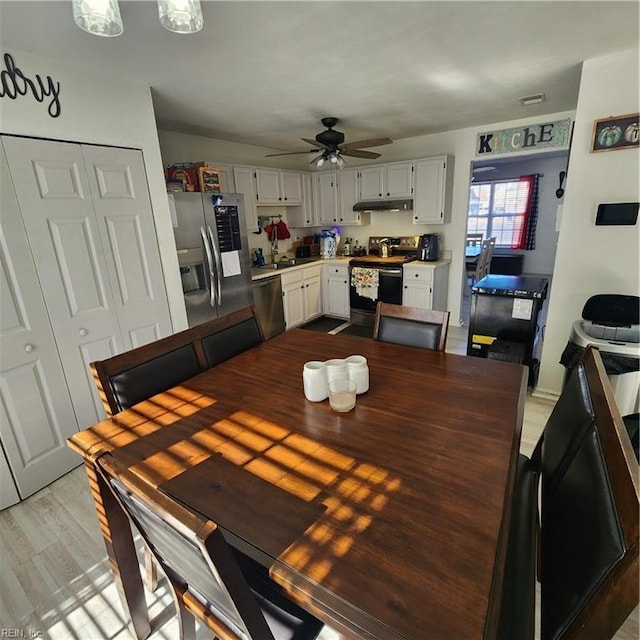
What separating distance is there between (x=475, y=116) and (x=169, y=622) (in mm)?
4547

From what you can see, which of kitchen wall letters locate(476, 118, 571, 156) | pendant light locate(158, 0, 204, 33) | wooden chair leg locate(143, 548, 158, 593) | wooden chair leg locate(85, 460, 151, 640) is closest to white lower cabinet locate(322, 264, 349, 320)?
kitchen wall letters locate(476, 118, 571, 156)

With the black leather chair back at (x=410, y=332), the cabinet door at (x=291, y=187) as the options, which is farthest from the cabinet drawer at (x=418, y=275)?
the black leather chair back at (x=410, y=332)

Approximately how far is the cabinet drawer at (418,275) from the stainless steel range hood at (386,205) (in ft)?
2.86

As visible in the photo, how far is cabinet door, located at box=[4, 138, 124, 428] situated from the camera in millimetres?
1942

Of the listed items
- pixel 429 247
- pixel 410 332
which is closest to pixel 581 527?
pixel 410 332

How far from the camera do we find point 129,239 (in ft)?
8.00

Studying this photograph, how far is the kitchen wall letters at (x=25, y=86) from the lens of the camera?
1.80 metres

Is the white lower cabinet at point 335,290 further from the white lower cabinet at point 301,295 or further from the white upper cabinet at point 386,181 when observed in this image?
the white upper cabinet at point 386,181

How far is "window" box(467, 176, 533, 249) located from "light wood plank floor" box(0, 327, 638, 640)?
25.2 feet

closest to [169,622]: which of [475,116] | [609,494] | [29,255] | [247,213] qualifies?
[609,494]

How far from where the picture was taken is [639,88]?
2197 millimetres

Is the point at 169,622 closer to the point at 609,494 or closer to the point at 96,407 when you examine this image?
the point at 96,407

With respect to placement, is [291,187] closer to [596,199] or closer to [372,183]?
[372,183]

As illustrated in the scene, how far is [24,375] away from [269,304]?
96.8 inches
